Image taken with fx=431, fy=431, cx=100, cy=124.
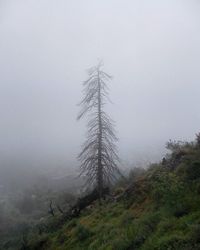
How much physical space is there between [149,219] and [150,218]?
84 millimetres

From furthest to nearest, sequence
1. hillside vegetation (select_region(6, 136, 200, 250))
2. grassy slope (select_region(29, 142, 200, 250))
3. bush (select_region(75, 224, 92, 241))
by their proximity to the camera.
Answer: bush (select_region(75, 224, 92, 241)) < hillside vegetation (select_region(6, 136, 200, 250)) < grassy slope (select_region(29, 142, 200, 250))

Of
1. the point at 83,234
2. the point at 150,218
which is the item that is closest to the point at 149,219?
the point at 150,218

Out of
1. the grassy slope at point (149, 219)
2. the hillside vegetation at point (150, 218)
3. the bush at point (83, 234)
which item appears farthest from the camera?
the bush at point (83, 234)

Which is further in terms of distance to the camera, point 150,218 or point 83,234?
point 83,234

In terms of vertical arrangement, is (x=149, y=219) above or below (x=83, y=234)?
below

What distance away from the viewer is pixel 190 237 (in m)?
10.5

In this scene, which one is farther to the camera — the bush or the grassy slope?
the bush

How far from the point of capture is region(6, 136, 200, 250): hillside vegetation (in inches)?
474

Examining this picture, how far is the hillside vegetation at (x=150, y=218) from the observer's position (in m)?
12.0

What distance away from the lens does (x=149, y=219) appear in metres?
14.7

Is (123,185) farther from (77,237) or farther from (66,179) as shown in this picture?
(66,179)

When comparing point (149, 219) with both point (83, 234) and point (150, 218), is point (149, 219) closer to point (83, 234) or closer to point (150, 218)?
point (150, 218)

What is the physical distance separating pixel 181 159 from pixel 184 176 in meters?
3.57

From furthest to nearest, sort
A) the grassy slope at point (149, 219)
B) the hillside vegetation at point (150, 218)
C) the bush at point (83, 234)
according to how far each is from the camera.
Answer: the bush at point (83, 234), the hillside vegetation at point (150, 218), the grassy slope at point (149, 219)
